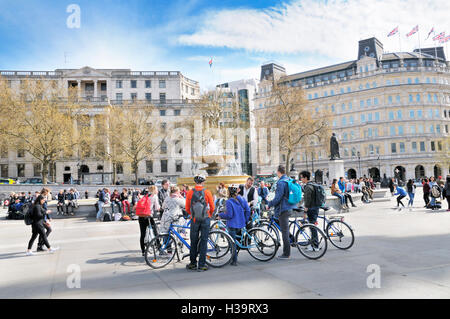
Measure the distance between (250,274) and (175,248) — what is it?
1.88m

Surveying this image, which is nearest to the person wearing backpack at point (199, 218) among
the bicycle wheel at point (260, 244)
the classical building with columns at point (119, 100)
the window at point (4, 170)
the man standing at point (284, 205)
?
the bicycle wheel at point (260, 244)

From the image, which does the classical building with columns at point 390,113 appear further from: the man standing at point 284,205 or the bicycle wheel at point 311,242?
the man standing at point 284,205

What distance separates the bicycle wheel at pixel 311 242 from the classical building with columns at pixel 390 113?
59.6 meters

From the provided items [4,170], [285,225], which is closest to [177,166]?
[4,170]

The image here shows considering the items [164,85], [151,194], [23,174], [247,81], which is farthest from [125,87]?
[151,194]

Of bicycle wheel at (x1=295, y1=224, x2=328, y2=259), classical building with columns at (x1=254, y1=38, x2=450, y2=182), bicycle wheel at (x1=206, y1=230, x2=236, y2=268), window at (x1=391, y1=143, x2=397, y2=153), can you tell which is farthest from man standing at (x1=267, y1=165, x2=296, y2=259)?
window at (x1=391, y1=143, x2=397, y2=153)

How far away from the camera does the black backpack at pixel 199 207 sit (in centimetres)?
677

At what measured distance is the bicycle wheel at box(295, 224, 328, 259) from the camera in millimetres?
7531

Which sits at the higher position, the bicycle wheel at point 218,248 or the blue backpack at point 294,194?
the blue backpack at point 294,194

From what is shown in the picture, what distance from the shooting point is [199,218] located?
22.2 ft

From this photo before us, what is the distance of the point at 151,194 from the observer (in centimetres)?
868

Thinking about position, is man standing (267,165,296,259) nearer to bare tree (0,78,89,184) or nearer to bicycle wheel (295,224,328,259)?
bicycle wheel (295,224,328,259)

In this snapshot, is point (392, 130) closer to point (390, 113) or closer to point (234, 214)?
point (390, 113)
